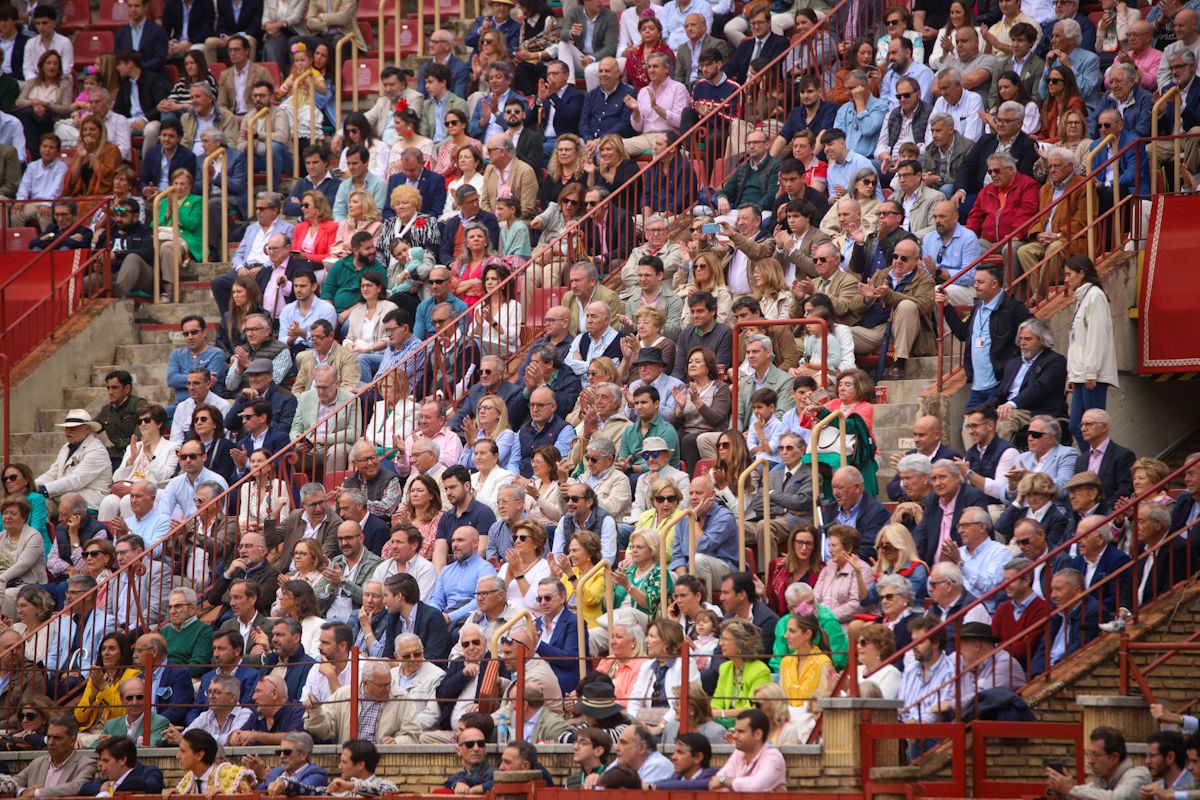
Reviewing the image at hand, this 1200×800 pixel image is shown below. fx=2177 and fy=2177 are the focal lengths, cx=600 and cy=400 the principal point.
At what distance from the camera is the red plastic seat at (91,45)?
27.6 meters

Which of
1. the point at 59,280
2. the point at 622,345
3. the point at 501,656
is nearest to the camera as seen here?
the point at 501,656

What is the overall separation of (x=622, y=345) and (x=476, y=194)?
10.3 ft

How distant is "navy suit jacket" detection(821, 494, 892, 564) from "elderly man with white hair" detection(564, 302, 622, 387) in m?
3.56

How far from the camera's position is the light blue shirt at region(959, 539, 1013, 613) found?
1538 cm

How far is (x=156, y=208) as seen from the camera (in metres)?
23.5

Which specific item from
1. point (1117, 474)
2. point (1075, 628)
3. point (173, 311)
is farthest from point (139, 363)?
point (1075, 628)

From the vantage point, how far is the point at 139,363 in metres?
23.0

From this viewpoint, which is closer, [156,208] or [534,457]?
[534,457]

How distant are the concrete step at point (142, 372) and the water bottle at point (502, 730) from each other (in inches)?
348

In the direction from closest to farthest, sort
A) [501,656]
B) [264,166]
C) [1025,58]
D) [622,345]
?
[501,656]
[622,345]
[1025,58]
[264,166]

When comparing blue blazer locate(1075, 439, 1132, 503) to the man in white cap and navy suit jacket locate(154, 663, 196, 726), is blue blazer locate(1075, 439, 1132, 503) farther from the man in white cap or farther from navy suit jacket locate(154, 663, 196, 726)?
the man in white cap

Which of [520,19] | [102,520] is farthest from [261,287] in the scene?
[520,19]

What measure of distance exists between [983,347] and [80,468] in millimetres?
8616

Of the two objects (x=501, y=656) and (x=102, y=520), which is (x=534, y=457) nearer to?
(x=501, y=656)
